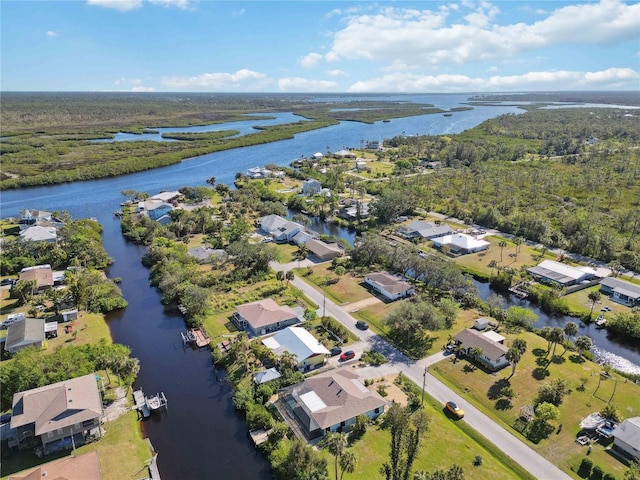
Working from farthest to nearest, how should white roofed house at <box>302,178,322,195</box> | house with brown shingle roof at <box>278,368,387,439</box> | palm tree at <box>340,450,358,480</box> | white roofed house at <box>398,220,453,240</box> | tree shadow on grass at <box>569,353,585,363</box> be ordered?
white roofed house at <box>302,178,322,195</box> < white roofed house at <box>398,220,453,240</box> < tree shadow on grass at <box>569,353,585,363</box> < house with brown shingle roof at <box>278,368,387,439</box> < palm tree at <box>340,450,358,480</box>

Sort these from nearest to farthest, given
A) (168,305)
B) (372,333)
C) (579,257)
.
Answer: (372,333)
(168,305)
(579,257)

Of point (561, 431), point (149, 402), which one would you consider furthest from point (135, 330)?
point (561, 431)

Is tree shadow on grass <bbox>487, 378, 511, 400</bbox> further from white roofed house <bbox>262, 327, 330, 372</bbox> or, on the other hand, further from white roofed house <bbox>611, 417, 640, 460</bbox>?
white roofed house <bbox>262, 327, 330, 372</bbox>

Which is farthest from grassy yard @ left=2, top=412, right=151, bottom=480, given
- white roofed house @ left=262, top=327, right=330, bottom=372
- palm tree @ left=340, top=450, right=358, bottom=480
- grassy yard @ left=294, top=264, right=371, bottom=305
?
grassy yard @ left=294, top=264, right=371, bottom=305

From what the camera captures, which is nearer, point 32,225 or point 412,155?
point 32,225

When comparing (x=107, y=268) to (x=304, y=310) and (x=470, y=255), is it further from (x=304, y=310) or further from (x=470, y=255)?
(x=470, y=255)

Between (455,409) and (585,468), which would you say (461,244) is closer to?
(455,409)
